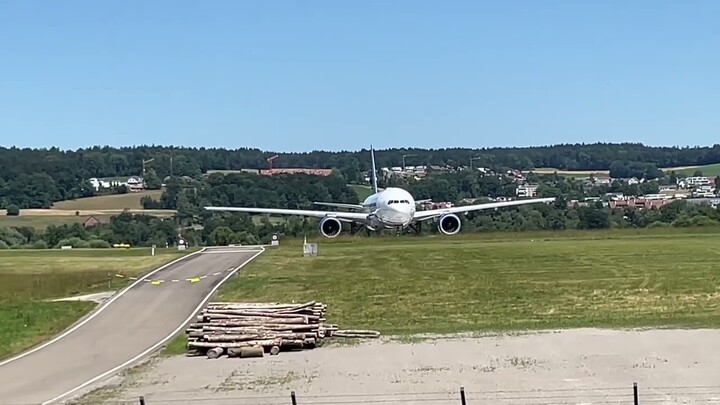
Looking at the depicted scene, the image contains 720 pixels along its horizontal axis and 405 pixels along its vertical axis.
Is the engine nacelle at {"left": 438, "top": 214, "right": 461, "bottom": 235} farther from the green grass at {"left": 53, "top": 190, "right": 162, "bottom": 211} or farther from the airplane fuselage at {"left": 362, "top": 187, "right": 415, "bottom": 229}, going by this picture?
the green grass at {"left": 53, "top": 190, "right": 162, "bottom": 211}

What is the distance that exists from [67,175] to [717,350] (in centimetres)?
16928

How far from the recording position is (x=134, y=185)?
7146 inches

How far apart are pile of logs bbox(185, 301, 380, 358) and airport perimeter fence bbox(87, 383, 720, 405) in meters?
5.97

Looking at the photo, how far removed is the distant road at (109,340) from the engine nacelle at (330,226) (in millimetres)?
28661

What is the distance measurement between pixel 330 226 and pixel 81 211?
7040 cm

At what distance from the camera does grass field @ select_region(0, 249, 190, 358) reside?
34844mm

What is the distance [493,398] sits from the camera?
70.9ft

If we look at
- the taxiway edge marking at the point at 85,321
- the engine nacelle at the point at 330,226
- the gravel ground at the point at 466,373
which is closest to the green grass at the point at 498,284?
the gravel ground at the point at 466,373

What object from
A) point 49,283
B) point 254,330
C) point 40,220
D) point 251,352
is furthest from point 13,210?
point 251,352

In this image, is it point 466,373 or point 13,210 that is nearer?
point 466,373

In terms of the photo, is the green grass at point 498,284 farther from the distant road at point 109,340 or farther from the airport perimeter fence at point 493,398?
the airport perimeter fence at point 493,398

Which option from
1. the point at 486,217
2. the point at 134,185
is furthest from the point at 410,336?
the point at 134,185

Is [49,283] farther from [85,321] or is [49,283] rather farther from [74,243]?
[74,243]

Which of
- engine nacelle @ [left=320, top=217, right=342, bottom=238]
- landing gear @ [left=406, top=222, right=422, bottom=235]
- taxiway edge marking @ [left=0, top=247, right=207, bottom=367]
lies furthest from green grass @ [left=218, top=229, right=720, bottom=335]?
landing gear @ [left=406, top=222, right=422, bottom=235]
